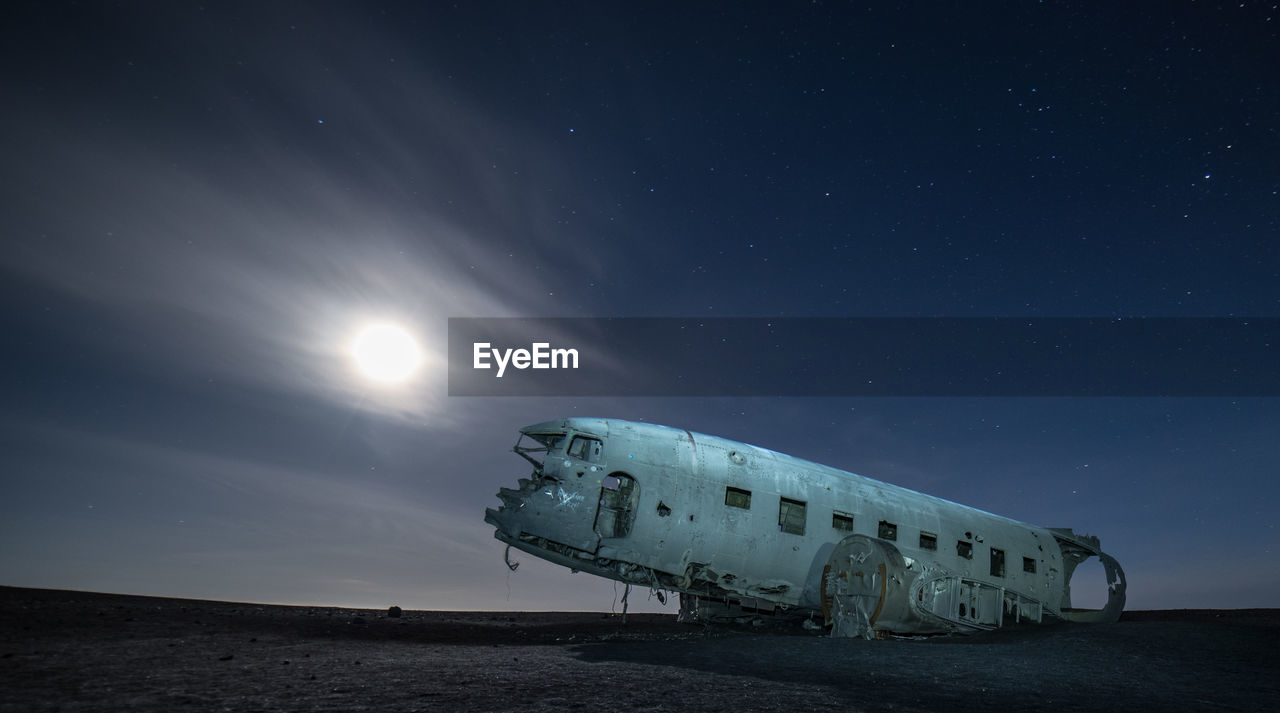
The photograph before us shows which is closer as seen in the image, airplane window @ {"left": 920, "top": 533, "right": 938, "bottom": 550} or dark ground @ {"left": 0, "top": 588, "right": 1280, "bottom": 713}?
dark ground @ {"left": 0, "top": 588, "right": 1280, "bottom": 713}

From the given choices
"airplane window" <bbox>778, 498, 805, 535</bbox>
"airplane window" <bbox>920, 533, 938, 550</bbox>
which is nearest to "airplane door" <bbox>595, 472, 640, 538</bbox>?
"airplane window" <bbox>778, 498, 805, 535</bbox>

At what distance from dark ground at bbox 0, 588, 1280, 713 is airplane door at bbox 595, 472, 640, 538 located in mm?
2900

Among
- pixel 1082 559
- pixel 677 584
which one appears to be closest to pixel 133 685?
pixel 677 584

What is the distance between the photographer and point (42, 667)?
408 inches

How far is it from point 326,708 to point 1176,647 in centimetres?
2012

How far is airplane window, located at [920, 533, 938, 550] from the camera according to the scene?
23.0 metres

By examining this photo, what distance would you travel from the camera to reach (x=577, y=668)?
11.9 meters

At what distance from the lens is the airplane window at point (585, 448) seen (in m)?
19.1

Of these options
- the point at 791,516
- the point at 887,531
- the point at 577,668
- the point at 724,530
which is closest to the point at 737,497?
the point at 724,530

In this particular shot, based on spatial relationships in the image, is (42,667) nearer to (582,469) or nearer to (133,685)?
(133,685)

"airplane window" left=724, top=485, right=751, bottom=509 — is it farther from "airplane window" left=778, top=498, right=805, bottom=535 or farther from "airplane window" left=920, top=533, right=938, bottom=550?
"airplane window" left=920, top=533, right=938, bottom=550

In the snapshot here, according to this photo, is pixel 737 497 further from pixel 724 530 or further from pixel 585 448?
pixel 585 448

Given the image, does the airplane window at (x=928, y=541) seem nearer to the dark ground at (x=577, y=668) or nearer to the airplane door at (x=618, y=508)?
the dark ground at (x=577, y=668)

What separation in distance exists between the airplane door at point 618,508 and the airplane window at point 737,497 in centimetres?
279
